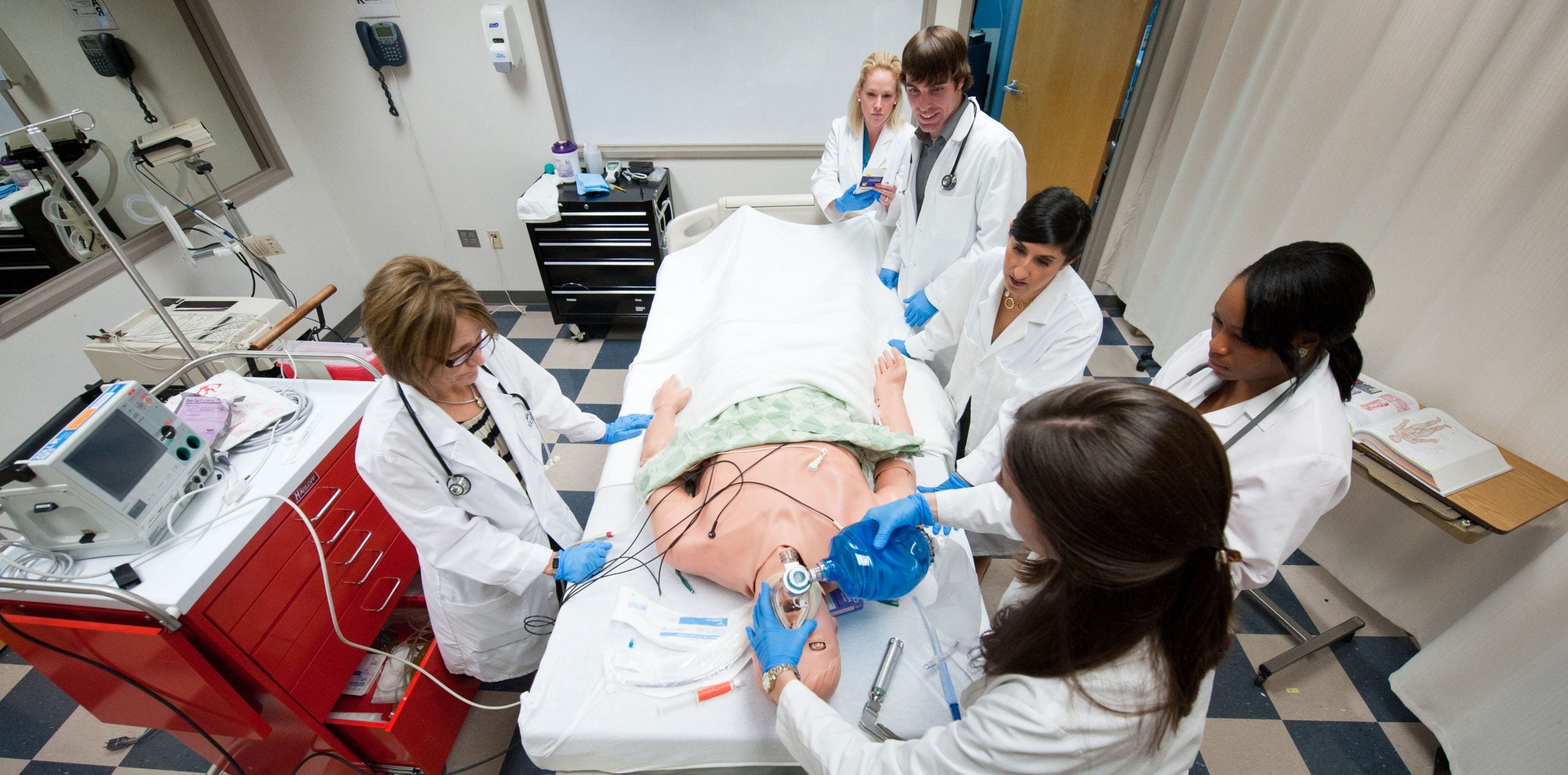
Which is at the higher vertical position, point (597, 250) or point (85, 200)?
point (85, 200)

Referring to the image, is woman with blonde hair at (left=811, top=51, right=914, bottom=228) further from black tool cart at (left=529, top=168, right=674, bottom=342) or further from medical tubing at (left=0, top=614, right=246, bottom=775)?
medical tubing at (left=0, top=614, right=246, bottom=775)

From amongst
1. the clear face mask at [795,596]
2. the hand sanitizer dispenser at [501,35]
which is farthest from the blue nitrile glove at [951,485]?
the hand sanitizer dispenser at [501,35]

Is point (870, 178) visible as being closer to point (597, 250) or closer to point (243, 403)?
point (597, 250)

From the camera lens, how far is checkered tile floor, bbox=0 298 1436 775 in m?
1.58

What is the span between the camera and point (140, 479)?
1157mm

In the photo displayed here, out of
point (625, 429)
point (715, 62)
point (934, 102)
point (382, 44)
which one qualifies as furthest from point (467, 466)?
point (382, 44)

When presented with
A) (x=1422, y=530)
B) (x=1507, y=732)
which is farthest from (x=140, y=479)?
(x=1422, y=530)

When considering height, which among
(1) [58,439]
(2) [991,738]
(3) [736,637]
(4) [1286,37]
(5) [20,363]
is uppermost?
(4) [1286,37]

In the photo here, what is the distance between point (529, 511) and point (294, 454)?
1.84 ft

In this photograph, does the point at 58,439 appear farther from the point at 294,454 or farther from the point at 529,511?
the point at 529,511

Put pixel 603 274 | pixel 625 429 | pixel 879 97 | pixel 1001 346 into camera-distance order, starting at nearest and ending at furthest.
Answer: pixel 1001 346, pixel 625 429, pixel 879 97, pixel 603 274

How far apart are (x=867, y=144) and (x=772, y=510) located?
6.02 feet

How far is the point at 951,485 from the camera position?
1526 mm

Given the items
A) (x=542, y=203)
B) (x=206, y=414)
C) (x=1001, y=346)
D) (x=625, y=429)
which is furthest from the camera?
(x=542, y=203)
